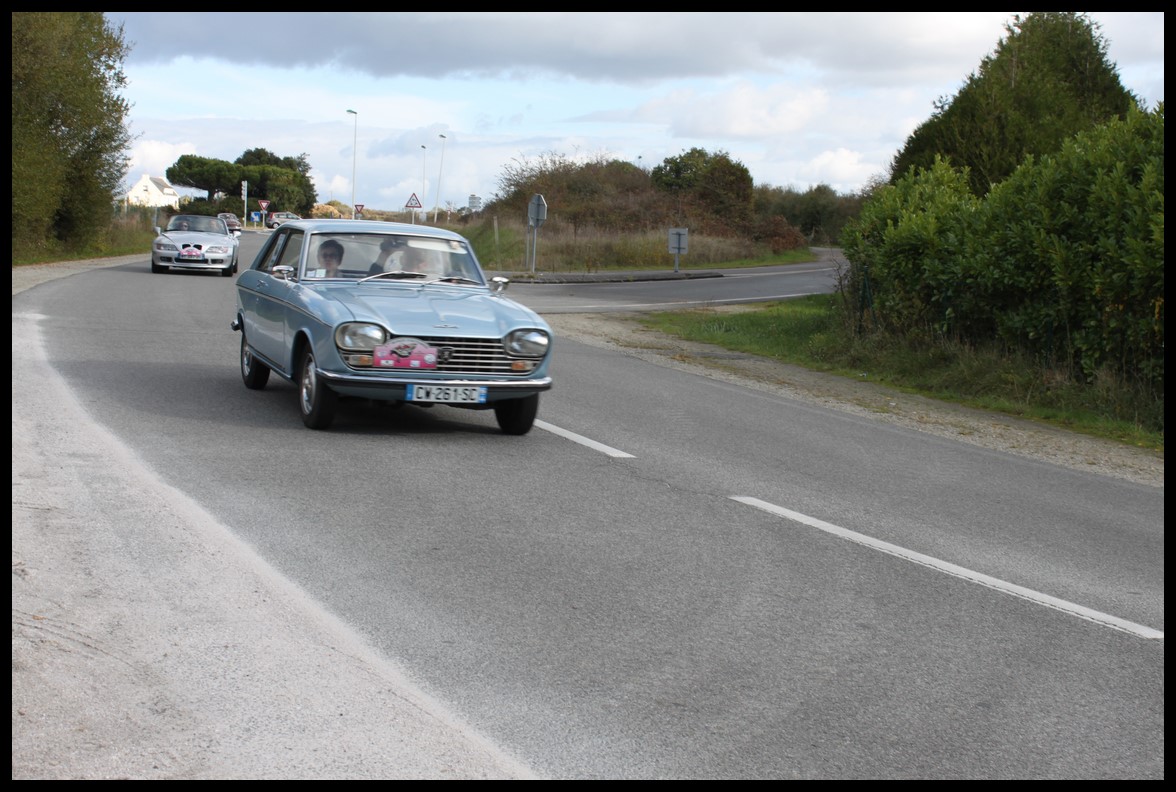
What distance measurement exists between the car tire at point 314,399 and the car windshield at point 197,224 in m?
24.0

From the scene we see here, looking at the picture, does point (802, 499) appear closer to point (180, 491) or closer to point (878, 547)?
point (878, 547)

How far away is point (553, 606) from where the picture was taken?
18.1 ft

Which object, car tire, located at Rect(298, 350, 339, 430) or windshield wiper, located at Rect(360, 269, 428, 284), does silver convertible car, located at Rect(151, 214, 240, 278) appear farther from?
car tire, located at Rect(298, 350, 339, 430)

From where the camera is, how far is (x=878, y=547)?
698 cm

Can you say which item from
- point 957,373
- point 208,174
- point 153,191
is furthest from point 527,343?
point 153,191

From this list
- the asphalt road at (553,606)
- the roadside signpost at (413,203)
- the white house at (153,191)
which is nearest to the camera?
the asphalt road at (553,606)

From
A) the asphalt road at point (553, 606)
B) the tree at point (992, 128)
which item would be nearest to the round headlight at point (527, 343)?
the asphalt road at point (553, 606)

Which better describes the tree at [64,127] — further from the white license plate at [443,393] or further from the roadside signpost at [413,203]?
the white license plate at [443,393]

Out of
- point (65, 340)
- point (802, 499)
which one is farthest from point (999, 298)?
point (65, 340)

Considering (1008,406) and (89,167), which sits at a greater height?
(89,167)

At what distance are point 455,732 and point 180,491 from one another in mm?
3812

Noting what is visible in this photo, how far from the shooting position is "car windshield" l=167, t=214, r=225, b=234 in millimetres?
32312

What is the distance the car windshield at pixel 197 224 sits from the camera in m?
32.3

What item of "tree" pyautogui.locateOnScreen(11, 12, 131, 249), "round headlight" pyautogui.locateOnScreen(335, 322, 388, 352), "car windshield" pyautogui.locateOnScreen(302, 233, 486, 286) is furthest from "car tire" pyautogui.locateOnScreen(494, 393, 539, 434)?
"tree" pyautogui.locateOnScreen(11, 12, 131, 249)
